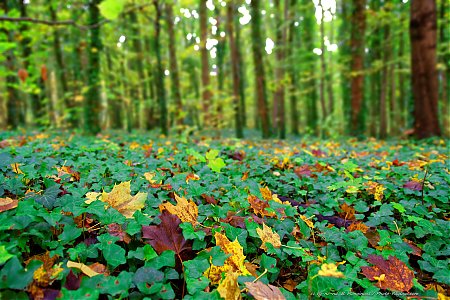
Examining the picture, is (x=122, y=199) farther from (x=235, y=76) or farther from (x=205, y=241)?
(x=235, y=76)

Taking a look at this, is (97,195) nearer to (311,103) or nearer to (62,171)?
(62,171)

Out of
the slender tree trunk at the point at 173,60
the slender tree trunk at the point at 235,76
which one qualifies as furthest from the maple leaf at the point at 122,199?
the slender tree trunk at the point at 235,76

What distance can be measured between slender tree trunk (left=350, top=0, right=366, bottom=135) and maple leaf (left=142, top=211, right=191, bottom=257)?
10.2 metres

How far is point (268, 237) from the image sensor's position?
176 cm

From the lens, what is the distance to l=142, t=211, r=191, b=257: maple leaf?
155 centimetres

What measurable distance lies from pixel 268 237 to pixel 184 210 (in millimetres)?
565

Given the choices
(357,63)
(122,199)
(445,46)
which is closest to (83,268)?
(122,199)

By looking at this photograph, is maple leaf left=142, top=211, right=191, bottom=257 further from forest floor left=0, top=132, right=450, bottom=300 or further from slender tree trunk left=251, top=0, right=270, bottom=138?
slender tree trunk left=251, top=0, right=270, bottom=138

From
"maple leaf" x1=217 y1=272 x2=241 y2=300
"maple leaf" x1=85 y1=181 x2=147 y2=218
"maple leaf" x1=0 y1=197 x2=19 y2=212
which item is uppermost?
"maple leaf" x1=0 y1=197 x2=19 y2=212

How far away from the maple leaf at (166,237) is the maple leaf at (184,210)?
9cm

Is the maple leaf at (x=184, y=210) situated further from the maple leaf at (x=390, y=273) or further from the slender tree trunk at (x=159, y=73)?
the slender tree trunk at (x=159, y=73)

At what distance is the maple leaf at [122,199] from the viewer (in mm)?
1817

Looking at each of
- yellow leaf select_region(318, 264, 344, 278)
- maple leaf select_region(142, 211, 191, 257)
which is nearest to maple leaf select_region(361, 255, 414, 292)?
yellow leaf select_region(318, 264, 344, 278)

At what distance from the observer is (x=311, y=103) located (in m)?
20.7
